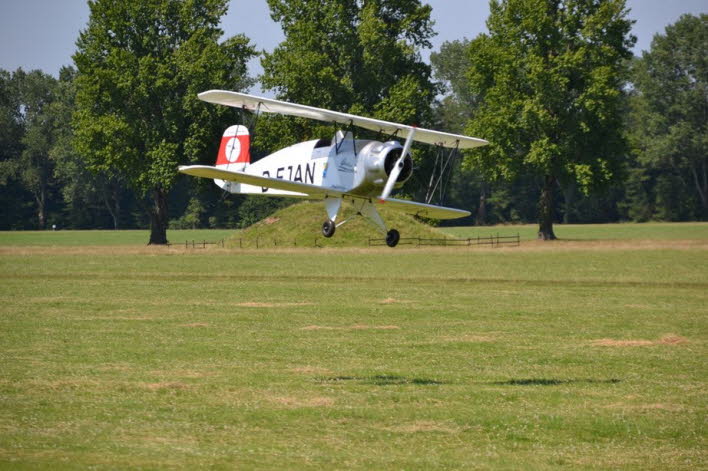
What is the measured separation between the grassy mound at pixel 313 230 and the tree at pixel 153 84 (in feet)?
32.6

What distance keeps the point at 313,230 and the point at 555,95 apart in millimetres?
29769

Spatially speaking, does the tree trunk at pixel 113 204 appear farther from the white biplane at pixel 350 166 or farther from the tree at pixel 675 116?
the white biplane at pixel 350 166

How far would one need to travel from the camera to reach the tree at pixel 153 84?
102 meters

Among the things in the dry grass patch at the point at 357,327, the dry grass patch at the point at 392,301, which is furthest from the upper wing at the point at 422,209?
the dry grass patch at the point at 392,301

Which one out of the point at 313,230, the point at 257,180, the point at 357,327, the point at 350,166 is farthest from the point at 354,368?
the point at 313,230

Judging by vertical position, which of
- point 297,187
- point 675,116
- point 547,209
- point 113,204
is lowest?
point 547,209

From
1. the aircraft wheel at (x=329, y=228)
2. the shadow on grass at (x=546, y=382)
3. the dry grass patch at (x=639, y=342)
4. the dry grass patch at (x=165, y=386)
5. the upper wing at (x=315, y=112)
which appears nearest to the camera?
the dry grass patch at (x=165, y=386)

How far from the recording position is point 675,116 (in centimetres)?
18050

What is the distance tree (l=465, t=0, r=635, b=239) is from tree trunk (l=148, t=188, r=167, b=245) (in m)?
33.9

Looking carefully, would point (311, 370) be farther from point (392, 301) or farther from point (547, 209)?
point (547, 209)

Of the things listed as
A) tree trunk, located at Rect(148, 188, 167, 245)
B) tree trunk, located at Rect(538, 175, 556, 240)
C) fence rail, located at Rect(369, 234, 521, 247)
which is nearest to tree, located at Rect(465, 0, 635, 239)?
tree trunk, located at Rect(538, 175, 556, 240)

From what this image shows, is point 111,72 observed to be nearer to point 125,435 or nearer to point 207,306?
point 207,306

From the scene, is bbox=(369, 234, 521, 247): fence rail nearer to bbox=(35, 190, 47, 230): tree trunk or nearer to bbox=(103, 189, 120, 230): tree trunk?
bbox=(103, 189, 120, 230): tree trunk

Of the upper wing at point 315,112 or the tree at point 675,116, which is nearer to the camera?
the upper wing at point 315,112
